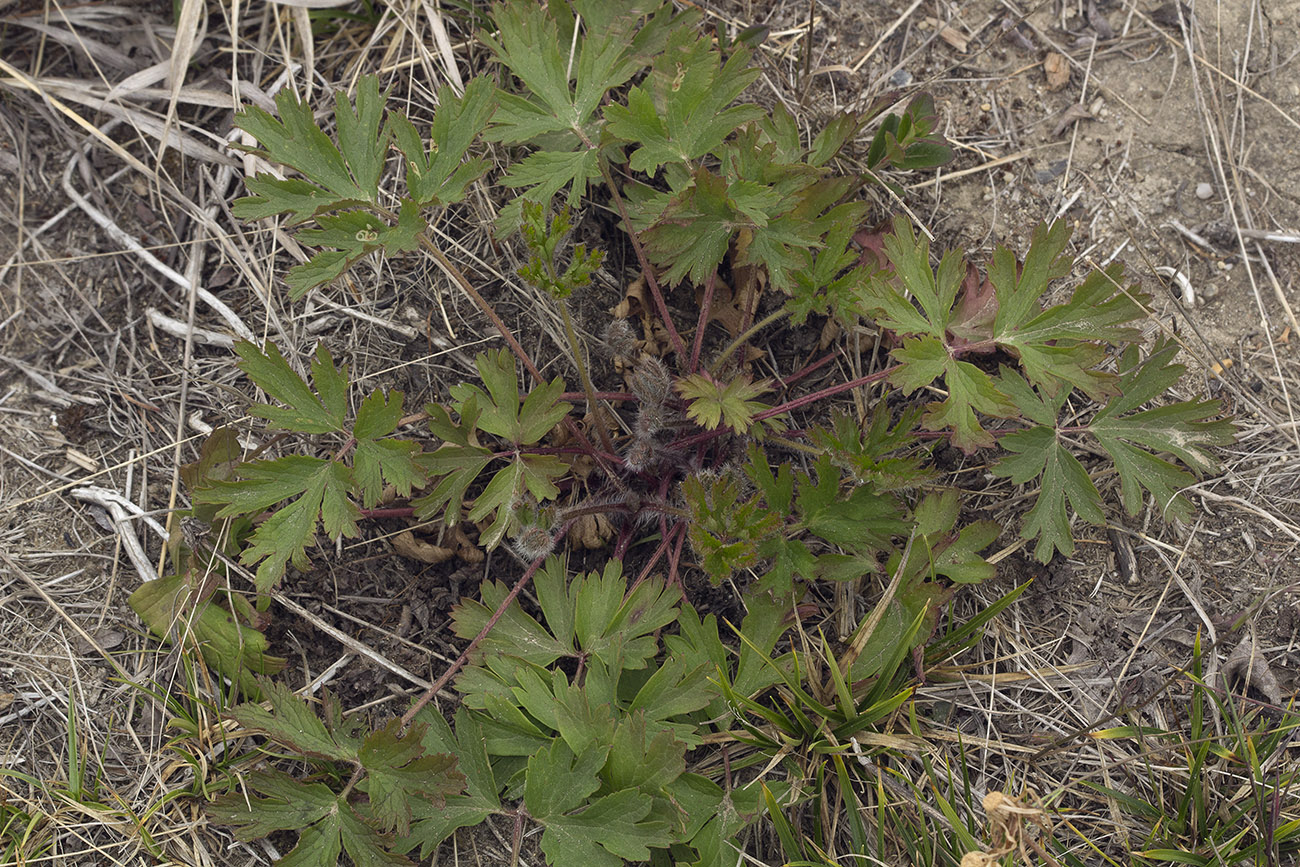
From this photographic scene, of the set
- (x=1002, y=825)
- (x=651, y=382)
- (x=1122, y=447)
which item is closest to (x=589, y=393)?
(x=651, y=382)

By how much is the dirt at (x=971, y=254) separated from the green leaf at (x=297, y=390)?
528mm

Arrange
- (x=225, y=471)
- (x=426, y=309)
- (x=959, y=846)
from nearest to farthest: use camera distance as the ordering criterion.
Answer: (x=959, y=846) < (x=225, y=471) < (x=426, y=309)

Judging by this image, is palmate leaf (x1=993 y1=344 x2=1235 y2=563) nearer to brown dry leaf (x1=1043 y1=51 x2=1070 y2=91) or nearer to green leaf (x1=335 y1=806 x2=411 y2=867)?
brown dry leaf (x1=1043 y1=51 x2=1070 y2=91)

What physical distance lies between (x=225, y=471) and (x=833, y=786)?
212cm

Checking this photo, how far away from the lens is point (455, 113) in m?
2.50

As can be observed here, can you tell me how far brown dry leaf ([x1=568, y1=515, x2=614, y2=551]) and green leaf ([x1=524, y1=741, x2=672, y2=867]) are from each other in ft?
2.39

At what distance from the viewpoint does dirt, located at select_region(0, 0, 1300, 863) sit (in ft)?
8.91

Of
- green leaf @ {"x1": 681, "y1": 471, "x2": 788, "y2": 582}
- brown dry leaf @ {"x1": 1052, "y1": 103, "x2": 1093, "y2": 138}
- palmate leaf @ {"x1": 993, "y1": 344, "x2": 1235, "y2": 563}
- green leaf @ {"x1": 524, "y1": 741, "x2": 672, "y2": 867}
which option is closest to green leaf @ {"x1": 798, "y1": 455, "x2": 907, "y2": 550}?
green leaf @ {"x1": 681, "y1": 471, "x2": 788, "y2": 582}

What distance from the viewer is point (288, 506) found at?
242 cm

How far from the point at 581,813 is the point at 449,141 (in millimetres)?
1871

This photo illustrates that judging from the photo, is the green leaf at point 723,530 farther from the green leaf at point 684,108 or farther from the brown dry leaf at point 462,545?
the green leaf at point 684,108

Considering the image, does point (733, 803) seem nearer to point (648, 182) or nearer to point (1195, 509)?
point (1195, 509)

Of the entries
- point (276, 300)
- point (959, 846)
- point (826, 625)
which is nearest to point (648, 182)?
point (276, 300)

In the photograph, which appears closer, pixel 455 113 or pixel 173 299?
pixel 455 113
